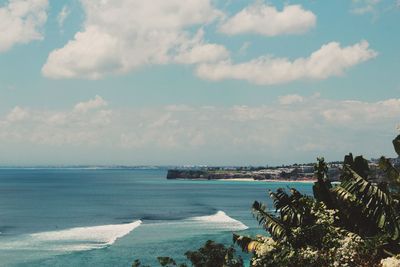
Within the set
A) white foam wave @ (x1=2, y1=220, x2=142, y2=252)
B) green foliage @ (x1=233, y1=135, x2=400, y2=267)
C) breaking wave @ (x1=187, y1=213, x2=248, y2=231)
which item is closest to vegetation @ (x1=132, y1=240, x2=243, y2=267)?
green foliage @ (x1=233, y1=135, x2=400, y2=267)

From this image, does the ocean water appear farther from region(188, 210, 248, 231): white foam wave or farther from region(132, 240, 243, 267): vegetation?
region(132, 240, 243, 267): vegetation

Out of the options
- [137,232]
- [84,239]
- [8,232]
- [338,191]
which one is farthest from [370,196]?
[8,232]

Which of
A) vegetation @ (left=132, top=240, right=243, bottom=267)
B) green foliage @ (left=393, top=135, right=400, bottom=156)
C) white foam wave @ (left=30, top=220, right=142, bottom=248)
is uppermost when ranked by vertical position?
green foliage @ (left=393, top=135, right=400, bottom=156)

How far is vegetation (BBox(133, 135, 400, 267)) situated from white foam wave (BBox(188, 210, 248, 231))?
5371 cm

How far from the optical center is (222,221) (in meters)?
87.5

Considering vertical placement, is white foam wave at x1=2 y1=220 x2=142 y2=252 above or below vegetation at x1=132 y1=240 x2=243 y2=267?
below

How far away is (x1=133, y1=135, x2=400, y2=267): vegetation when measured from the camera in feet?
65.5

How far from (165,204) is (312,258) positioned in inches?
4178

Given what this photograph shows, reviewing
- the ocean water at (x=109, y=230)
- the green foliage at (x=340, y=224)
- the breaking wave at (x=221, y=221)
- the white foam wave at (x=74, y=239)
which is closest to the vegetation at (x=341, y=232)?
the green foliage at (x=340, y=224)

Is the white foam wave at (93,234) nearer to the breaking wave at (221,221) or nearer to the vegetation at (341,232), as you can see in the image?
the breaking wave at (221,221)

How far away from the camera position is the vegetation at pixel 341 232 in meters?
20.0

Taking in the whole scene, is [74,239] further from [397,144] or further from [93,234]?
[397,144]

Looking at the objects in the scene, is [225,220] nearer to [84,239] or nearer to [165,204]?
[84,239]

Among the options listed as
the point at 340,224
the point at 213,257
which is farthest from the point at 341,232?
the point at 213,257
